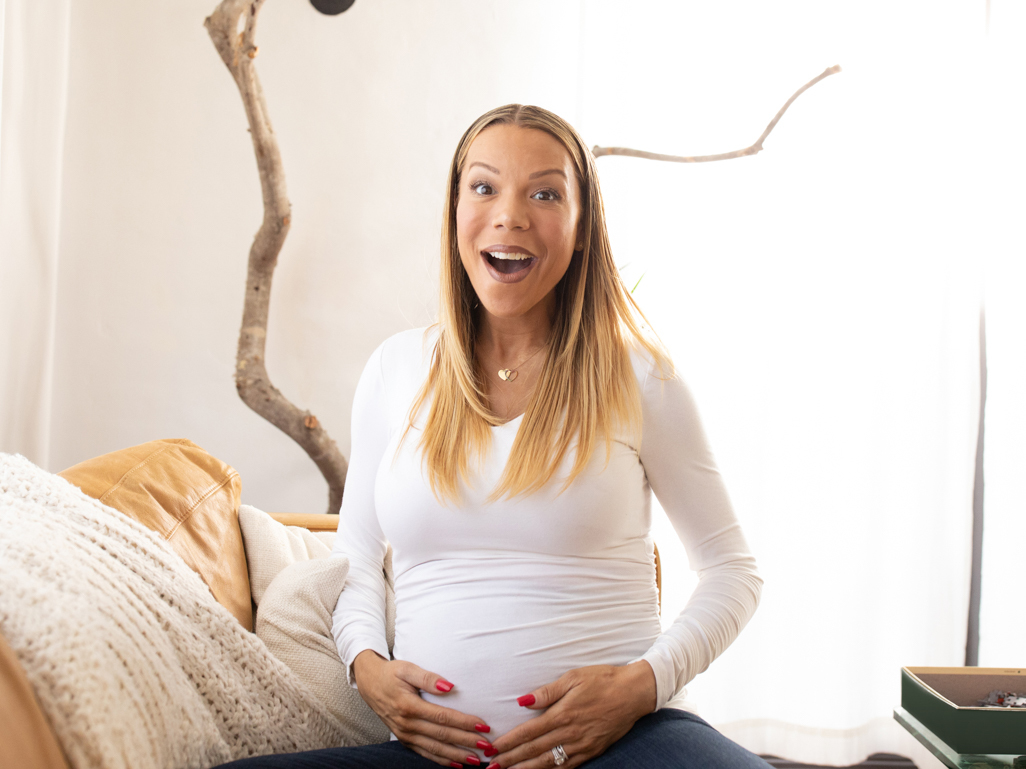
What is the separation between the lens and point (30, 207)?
1.75 m

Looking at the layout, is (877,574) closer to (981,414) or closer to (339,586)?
(981,414)

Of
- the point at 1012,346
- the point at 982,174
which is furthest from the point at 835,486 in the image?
the point at 982,174

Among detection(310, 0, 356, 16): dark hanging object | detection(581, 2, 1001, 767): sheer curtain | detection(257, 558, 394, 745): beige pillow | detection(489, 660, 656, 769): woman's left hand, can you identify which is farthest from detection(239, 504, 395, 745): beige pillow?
detection(310, 0, 356, 16): dark hanging object

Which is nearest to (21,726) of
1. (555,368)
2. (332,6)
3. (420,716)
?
(420,716)

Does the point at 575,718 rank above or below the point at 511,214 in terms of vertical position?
below

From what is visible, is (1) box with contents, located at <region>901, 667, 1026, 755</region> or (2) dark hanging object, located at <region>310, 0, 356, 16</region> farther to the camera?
(2) dark hanging object, located at <region>310, 0, 356, 16</region>

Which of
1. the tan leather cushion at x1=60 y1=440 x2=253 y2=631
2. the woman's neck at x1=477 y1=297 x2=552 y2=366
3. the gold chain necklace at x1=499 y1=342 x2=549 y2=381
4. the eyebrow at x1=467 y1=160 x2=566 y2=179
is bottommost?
the tan leather cushion at x1=60 y1=440 x2=253 y2=631

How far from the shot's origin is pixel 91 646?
648 mm

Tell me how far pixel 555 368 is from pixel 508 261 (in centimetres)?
16

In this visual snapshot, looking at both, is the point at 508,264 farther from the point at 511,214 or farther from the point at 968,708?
the point at 968,708

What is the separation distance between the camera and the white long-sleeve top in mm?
882

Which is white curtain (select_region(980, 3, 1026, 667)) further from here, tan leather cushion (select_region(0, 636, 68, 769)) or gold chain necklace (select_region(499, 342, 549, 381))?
tan leather cushion (select_region(0, 636, 68, 769))

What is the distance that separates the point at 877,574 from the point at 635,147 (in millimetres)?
1349

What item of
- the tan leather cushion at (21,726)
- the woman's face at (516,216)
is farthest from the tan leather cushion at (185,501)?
the woman's face at (516,216)
